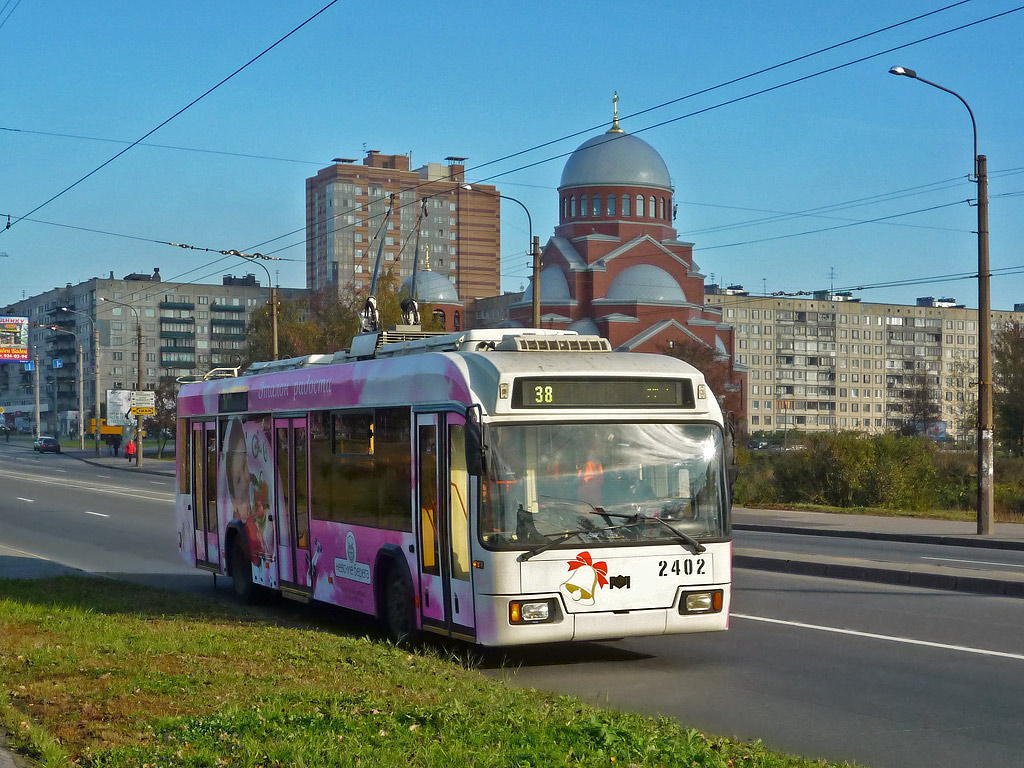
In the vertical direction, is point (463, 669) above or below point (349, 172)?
below

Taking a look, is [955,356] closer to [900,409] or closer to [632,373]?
[900,409]

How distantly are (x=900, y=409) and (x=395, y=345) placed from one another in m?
149

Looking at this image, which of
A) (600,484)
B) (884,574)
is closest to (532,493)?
(600,484)

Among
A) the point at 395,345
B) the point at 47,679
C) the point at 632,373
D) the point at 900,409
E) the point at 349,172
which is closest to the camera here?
the point at 47,679

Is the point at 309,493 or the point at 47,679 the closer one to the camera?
the point at 47,679

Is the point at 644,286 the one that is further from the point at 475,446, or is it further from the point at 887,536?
the point at 475,446

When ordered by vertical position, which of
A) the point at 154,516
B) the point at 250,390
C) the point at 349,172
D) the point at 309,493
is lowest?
the point at 154,516

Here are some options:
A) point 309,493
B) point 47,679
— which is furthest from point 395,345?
point 47,679

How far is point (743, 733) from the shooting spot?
24.2ft

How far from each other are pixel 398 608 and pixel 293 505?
97.0 inches

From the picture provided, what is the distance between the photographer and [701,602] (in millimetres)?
9625

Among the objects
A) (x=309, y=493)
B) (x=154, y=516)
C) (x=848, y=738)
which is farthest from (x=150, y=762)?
(x=154, y=516)

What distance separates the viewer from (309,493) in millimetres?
12227

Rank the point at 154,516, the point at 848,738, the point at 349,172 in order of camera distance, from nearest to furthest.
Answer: the point at 848,738, the point at 154,516, the point at 349,172
